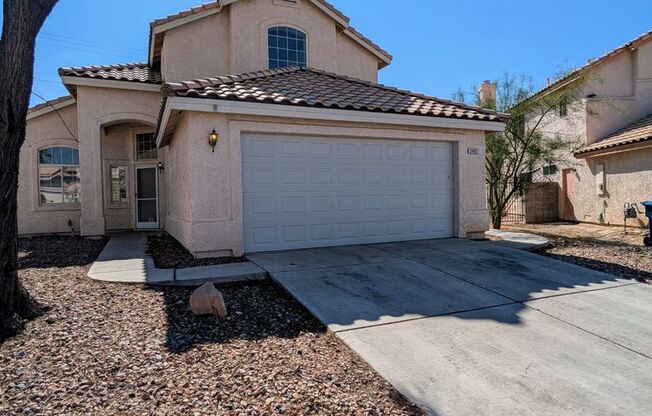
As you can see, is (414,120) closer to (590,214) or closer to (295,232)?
(295,232)

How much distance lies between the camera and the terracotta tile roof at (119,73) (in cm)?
1247

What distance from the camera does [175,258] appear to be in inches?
335

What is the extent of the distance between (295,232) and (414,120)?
381 centimetres

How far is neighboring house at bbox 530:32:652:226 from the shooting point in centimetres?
1623

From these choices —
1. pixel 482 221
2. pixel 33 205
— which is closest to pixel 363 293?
pixel 482 221

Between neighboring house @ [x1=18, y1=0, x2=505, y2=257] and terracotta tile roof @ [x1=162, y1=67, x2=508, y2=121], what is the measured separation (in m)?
0.05

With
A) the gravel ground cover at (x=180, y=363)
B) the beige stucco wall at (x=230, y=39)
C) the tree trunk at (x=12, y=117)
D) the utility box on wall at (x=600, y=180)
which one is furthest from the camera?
the utility box on wall at (x=600, y=180)

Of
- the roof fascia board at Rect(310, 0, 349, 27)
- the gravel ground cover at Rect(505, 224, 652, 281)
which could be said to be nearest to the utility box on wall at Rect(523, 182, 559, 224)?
the gravel ground cover at Rect(505, 224, 652, 281)

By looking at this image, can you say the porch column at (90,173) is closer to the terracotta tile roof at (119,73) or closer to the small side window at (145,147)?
the terracotta tile roof at (119,73)

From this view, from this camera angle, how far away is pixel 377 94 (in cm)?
1062

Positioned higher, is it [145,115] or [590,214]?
[145,115]

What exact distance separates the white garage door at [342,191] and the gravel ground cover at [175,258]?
852 mm

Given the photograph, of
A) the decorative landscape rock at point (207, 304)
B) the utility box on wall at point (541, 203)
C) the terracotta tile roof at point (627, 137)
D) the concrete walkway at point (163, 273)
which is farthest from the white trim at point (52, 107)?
the terracotta tile roof at point (627, 137)

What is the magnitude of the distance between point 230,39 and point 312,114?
642cm
